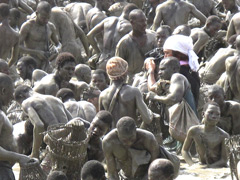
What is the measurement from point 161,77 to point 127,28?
14.7ft

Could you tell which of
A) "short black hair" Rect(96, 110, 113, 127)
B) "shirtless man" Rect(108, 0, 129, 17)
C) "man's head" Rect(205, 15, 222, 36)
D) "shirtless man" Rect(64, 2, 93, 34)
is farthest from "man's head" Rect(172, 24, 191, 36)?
"short black hair" Rect(96, 110, 113, 127)

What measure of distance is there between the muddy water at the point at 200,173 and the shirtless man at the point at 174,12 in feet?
21.1

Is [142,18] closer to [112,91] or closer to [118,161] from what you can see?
[112,91]

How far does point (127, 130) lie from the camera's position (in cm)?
1528

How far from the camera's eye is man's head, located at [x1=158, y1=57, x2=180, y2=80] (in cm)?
1834

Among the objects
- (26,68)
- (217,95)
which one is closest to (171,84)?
(217,95)

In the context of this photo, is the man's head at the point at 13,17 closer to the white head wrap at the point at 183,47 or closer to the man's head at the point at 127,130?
the white head wrap at the point at 183,47

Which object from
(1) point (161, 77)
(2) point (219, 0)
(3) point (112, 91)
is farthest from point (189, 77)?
(2) point (219, 0)

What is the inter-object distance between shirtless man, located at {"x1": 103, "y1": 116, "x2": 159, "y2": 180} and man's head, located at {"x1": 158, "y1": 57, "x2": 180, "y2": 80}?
2871 mm

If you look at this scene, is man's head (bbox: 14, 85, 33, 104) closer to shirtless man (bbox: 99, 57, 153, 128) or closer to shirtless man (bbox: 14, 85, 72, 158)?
shirtless man (bbox: 14, 85, 72, 158)

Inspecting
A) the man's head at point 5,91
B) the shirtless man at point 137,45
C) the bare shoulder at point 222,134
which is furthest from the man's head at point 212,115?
the shirtless man at point 137,45

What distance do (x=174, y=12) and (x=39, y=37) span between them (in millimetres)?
2435

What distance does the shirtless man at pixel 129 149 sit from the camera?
15.3 metres

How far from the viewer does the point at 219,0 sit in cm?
2722
